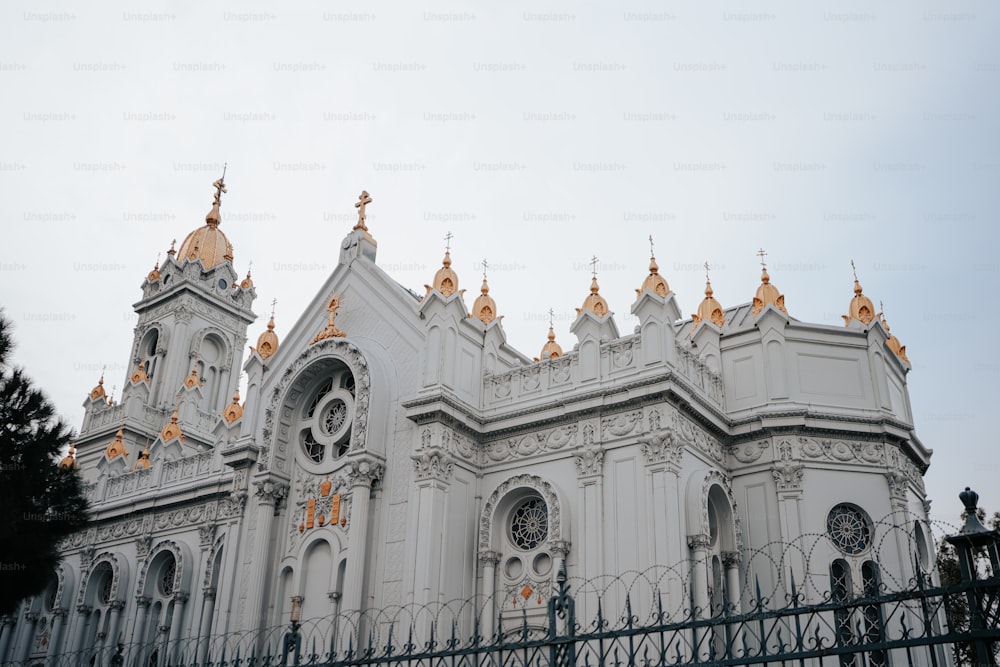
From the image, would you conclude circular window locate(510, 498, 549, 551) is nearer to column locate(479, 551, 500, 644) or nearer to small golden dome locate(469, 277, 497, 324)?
column locate(479, 551, 500, 644)

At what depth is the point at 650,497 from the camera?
21.3 m

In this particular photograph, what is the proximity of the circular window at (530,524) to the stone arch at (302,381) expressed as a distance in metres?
5.45

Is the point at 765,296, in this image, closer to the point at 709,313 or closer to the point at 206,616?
the point at 709,313

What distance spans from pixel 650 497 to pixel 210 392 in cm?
3495

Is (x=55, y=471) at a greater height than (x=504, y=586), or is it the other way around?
(x=55, y=471)

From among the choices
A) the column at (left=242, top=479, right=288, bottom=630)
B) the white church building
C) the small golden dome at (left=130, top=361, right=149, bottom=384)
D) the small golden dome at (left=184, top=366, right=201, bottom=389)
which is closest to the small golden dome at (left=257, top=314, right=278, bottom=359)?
the white church building

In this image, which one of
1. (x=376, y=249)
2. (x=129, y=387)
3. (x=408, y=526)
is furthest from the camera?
(x=129, y=387)

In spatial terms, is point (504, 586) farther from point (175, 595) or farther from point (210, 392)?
point (210, 392)

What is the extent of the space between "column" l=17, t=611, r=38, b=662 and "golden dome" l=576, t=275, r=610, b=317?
1064 inches

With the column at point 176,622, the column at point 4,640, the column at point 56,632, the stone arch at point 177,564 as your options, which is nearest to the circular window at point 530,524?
the column at point 176,622

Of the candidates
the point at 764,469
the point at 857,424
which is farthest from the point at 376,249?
the point at 857,424

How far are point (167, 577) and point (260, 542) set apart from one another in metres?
10.1

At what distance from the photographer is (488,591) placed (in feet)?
75.5

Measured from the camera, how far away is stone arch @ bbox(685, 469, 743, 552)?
21844 millimetres
